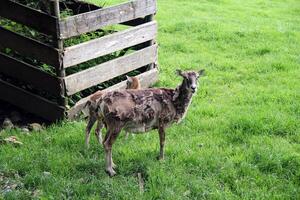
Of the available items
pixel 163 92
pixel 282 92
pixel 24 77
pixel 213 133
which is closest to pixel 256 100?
pixel 282 92

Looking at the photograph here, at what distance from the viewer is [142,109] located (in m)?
6.19

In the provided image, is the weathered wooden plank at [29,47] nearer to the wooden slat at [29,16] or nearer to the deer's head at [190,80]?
the wooden slat at [29,16]

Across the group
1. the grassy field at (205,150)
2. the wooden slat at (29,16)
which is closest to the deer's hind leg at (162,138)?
the grassy field at (205,150)

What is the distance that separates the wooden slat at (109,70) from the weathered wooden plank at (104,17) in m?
0.67

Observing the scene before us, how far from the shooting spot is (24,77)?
8031 millimetres

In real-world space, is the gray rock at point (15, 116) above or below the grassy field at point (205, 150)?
below

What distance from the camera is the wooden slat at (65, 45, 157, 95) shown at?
7.70 metres

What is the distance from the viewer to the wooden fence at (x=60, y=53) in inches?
290

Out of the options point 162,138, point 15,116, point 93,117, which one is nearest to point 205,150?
point 162,138

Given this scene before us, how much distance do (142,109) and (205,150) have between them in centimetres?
125

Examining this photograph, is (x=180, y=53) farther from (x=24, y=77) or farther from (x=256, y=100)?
(x=24, y=77)

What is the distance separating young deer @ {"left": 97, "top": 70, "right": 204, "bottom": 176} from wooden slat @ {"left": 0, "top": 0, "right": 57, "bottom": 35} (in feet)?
5.80

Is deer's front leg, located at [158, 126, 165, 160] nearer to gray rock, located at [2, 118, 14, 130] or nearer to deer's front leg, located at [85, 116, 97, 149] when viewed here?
deer's front leg, located at [85, 116, 97, 149]

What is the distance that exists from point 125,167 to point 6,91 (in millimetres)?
3162
